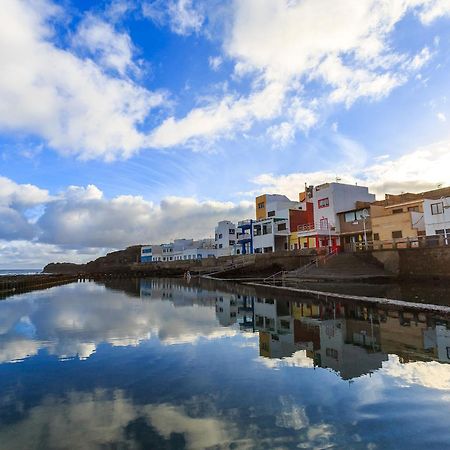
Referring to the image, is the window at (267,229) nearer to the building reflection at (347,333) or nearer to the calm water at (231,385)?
the building reflection at (347,333)

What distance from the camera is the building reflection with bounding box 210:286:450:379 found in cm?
1104

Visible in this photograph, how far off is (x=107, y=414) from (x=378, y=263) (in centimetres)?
4068

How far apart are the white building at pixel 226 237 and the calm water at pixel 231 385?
8248 cm

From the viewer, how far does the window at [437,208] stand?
4203cm

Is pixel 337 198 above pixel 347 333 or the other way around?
above

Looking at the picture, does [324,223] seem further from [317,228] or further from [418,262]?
[418,262]

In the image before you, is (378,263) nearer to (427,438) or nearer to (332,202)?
(332,202)

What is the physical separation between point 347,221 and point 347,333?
159ft

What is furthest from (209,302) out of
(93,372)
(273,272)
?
(273,272)

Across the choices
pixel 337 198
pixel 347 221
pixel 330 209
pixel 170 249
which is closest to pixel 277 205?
pixel 330 209

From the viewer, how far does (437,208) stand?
4244cm

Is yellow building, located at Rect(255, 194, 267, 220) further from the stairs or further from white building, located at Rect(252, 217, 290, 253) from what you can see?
the stairs

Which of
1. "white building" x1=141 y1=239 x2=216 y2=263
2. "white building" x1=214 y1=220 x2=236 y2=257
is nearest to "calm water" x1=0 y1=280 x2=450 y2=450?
"white building" x1=214 y1=220 x2=236 y2=257

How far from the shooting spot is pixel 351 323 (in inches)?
657
